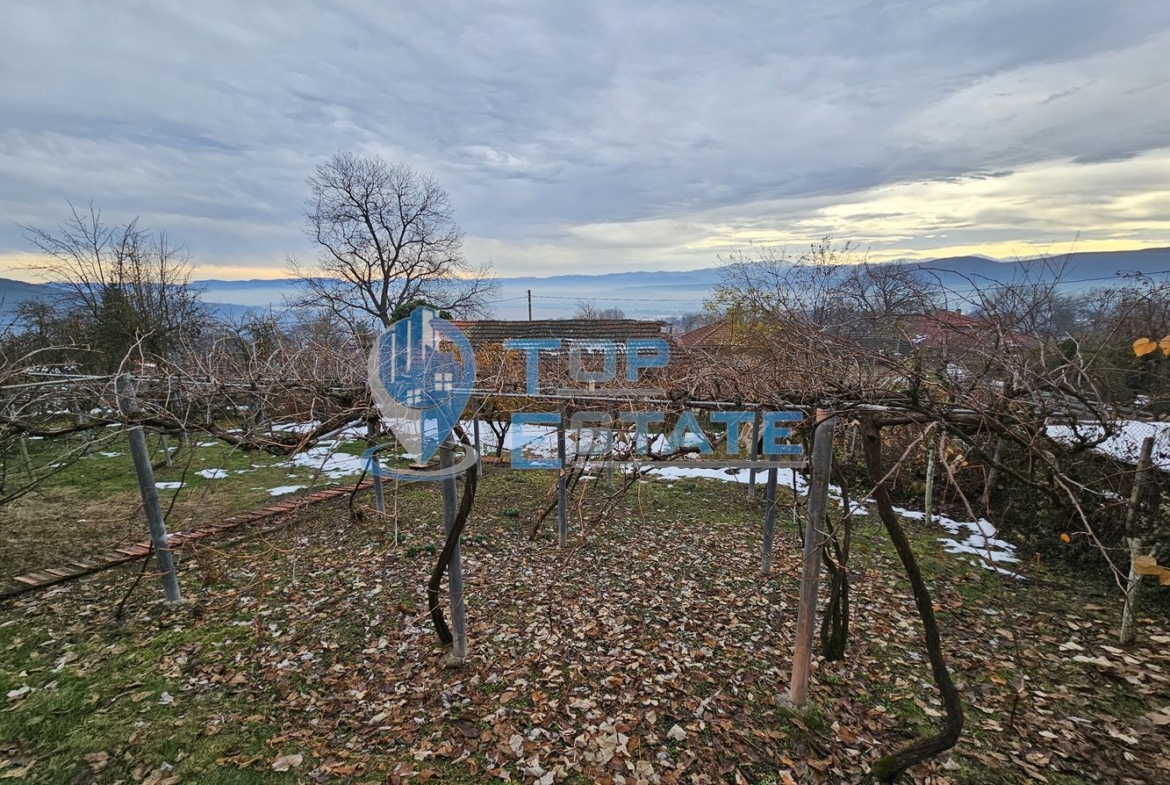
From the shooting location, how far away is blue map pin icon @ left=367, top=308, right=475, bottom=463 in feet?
8.48

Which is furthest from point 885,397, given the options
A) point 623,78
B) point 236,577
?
point 623,78

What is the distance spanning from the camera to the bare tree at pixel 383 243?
18062mm

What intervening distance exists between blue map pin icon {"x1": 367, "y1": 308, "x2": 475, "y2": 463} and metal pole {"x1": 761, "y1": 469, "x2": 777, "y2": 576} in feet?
8.12

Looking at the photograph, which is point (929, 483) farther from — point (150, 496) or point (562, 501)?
point (150, 496)

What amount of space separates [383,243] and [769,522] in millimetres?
19840

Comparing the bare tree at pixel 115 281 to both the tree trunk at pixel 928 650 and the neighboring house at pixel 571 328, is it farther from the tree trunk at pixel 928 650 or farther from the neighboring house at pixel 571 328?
the tree trunk at pixel 928 650

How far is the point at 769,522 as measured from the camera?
363 centimetres

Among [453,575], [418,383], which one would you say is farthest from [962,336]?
[453,575]

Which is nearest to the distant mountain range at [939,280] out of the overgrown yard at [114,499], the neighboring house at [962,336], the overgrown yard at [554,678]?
the neighboring house at [962,336]

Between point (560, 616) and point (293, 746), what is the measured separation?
1615mm

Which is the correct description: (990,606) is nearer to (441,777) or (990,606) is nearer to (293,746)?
(441,777)

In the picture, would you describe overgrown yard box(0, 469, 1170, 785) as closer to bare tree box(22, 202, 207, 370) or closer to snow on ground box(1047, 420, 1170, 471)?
snow on ground box(1047, 420, 1170, 471)

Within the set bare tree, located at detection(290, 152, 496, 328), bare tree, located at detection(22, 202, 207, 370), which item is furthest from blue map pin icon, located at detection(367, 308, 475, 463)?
bare tree, located at detection(290, 152, 496, 328)

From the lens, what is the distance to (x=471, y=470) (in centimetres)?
267
